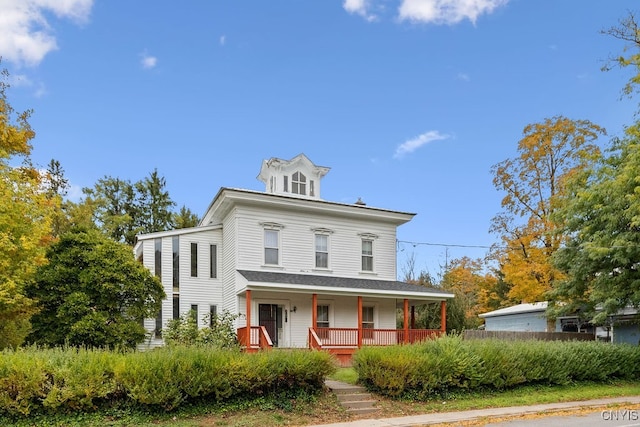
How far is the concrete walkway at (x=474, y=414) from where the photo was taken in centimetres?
1215

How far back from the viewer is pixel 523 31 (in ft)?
61.8

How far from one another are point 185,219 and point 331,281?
24621 mm

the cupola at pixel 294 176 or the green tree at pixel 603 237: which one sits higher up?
the cupola at pixel 294 176

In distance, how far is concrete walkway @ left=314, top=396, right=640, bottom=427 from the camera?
39.9ft

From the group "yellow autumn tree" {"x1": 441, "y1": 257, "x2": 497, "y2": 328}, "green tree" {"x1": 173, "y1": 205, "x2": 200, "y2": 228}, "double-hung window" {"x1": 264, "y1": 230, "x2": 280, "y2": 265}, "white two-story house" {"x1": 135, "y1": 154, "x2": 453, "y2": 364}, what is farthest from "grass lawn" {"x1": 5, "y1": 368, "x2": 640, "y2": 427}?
"green tree" {"x1": 173, "y1": 205, "x2": 200, "y2": 228}

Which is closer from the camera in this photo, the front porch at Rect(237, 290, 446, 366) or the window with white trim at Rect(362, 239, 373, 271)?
the front porch at Rect(237, 290, 446, 366)

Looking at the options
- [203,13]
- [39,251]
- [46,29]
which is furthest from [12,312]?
[203,13]

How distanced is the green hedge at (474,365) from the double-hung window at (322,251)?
9.32 m

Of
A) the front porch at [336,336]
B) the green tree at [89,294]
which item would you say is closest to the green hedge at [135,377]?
the green tree at [89,294]

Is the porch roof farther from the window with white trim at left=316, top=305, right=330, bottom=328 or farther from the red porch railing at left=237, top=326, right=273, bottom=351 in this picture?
the red porch railing at left=237, top=326, right=273, bottom=351

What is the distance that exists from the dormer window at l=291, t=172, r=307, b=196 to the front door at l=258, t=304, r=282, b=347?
19.0 feet

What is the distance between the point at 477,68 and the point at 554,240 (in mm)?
10280

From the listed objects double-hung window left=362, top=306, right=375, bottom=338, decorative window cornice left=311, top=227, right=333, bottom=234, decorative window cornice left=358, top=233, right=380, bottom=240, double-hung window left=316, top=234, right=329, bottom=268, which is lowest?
double-hung window left=362, top=306, right=375, bottom=338

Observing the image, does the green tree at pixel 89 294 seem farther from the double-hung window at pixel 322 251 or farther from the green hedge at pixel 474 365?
the double-hung window at pixel 322 251
